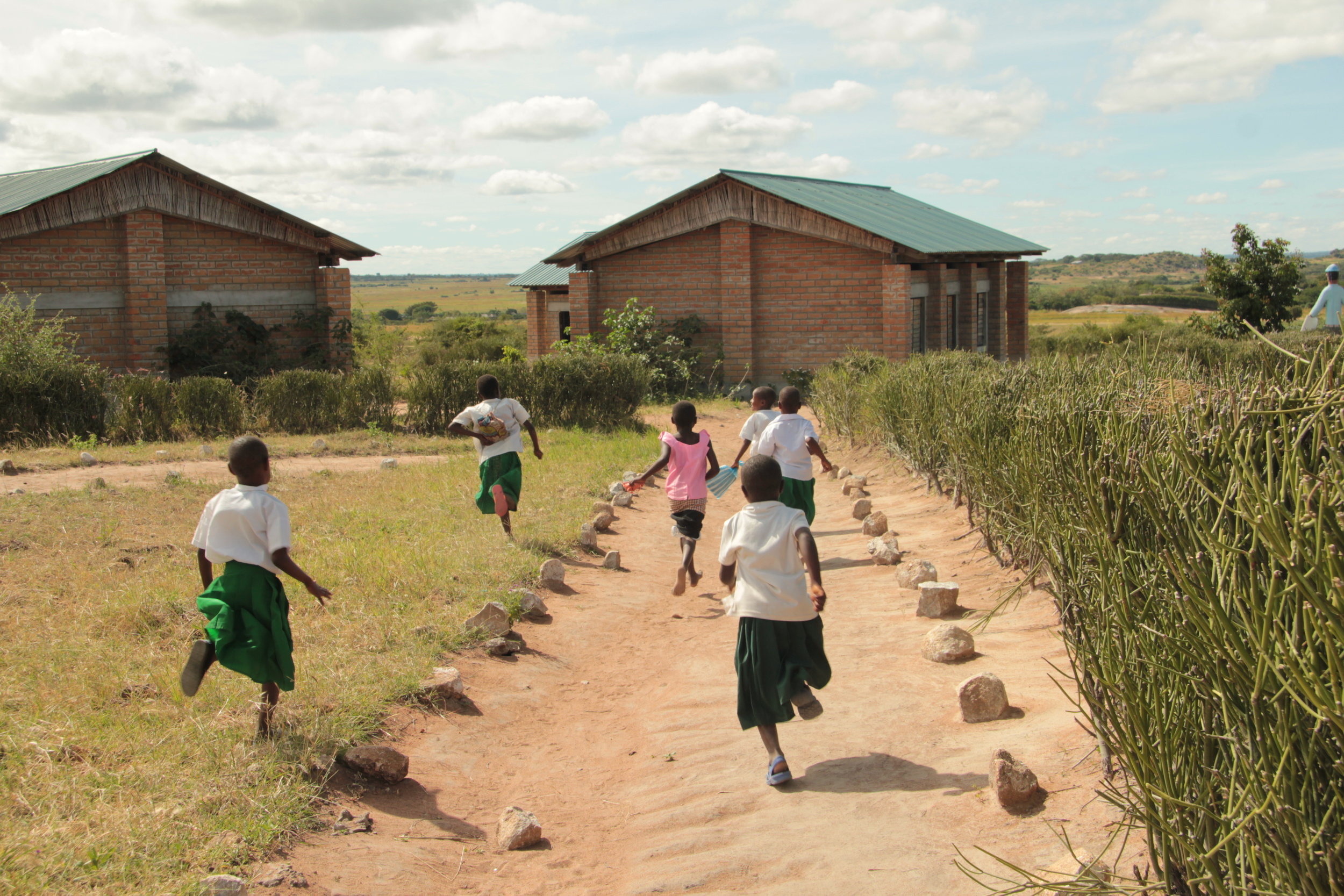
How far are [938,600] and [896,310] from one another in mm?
13363

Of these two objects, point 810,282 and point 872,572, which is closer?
point 872,572

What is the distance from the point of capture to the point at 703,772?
4625mm

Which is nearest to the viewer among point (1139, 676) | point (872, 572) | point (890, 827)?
point (1139, 676)

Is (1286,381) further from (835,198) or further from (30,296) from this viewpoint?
(835,198)

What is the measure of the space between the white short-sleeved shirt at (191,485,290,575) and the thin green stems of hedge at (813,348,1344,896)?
10.6ft

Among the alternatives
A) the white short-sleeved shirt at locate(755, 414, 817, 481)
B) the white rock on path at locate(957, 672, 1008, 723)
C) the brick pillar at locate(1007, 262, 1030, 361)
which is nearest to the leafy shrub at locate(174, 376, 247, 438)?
the white short-sleeved shirt at locate(755, 414, 817, 481)

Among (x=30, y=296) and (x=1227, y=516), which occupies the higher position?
(x=30, y=296)

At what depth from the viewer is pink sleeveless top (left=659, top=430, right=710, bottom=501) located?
7492mm

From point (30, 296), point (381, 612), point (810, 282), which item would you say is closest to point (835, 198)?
point (810, 282)

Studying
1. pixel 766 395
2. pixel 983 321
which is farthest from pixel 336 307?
pixel 983 321

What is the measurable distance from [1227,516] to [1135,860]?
1.22m

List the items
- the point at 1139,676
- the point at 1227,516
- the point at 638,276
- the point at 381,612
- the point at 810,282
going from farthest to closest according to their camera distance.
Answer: the point at 638,276 < the point at 810,282 < the point at 381,612 < the point at 1139,676 < the point at 1227,516

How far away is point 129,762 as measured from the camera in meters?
4.07

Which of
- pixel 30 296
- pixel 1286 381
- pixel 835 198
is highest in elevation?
pixel 835 198
